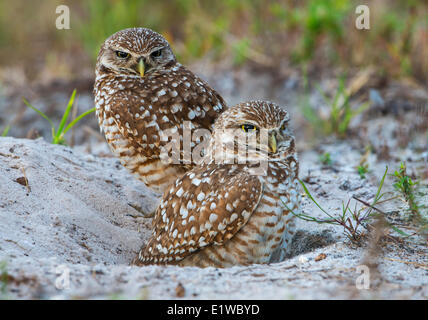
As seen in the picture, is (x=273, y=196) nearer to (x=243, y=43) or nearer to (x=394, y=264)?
(x=394, y=264)

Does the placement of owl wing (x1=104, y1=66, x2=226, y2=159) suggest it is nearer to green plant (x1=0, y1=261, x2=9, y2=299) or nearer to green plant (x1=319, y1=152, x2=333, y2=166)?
green plant (x1=319, y1=152, x2=333, y2=166)

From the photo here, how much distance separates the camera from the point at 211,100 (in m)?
4.60

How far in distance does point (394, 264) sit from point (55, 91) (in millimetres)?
6418

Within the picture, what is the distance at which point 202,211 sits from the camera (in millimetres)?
3582

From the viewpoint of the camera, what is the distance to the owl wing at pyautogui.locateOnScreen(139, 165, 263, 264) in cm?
351

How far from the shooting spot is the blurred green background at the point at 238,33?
7.71m

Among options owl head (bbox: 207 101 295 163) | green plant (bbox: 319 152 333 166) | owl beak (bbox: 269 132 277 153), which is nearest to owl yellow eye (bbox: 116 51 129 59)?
owl head (bbox: 207 101 295 163)

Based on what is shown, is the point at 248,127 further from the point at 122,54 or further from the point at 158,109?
the point at 122,54

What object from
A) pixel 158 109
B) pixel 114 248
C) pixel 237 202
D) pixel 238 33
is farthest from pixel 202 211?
pixel 238 33

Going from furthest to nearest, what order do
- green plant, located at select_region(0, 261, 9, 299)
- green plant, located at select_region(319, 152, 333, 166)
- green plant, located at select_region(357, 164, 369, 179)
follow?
green plant, located at select_region(319, 152, 333, 166) < green plant, located at select_region(357, 164, 369, 179) < green plant, located at select_region(0, 261, 9, 299)

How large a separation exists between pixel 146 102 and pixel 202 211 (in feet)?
4.11

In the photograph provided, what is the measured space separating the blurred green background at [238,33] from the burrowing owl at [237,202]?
14.4 ft

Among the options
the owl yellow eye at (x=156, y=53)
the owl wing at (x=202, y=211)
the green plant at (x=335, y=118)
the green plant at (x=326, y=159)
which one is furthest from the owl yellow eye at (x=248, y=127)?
the green plant at (x=335, y=118)

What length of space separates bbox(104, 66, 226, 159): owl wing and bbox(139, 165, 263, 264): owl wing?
60 centimetres
